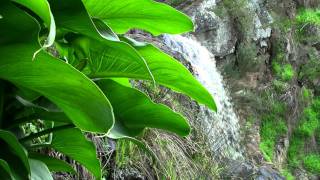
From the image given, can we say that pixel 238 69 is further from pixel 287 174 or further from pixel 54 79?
pixel 54 79

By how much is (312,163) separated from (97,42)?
15.6ft

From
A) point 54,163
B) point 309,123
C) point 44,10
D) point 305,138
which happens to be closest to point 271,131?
point 305,138

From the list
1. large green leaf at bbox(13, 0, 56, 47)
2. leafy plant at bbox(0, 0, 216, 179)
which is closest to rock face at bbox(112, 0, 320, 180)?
leafy plant at bbox(0, 0, 216, 179)

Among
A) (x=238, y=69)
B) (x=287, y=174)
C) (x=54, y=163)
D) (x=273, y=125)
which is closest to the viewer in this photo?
(x=54, y=163)

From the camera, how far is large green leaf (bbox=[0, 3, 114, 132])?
69 cm

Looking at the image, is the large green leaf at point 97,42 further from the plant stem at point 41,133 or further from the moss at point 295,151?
the moss at point 295,151

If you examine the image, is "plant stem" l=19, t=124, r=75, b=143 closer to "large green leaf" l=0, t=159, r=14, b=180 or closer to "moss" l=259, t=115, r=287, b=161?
"large green leaf" l=0, t=159, r=14, b=180

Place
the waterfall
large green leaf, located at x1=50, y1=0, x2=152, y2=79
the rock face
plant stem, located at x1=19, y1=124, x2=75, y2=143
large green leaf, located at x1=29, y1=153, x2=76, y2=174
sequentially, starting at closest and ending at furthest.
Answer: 1. large green leaf, located at x1=50, y1=0, x2=152, y2=79
2. plant stem, located at x1=19, y1=124, x2=75, y2=143
3. large green leaf, located at x1=29, y1=153, x2=76, y2=174
4. the rock face
5. the waterfall

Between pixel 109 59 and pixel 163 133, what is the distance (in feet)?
5.15

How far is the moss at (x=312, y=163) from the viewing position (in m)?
5.19

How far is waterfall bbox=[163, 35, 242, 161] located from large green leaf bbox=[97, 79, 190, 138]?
237 centimetres

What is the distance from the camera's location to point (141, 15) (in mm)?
877

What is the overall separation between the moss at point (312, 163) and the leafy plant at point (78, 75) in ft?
14.8

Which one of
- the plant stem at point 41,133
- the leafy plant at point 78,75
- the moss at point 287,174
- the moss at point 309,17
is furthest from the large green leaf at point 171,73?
the moss at point 309,17
